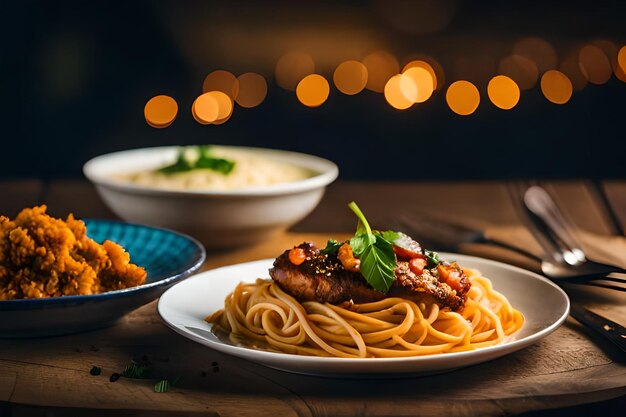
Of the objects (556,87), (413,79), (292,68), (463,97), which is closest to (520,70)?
(556,87)

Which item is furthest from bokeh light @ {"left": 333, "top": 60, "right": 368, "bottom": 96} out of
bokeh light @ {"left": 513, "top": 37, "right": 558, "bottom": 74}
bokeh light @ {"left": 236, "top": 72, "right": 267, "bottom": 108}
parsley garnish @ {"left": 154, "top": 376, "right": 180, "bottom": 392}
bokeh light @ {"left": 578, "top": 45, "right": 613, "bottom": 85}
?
parsley garnish @ {"left": 154, "top": 376, "right": 180, "bottom": 392}

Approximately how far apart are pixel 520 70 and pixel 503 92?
0.21 m

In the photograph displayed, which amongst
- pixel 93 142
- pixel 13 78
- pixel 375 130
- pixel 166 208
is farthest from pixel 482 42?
pixel 166 208

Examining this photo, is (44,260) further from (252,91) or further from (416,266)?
(252,91)

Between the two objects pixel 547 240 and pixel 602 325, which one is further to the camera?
pixel 547 240

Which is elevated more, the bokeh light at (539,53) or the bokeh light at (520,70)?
the bokeh light at (539,53)

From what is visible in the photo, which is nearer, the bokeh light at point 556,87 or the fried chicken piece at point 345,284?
the fried chicken piece at point 345,284

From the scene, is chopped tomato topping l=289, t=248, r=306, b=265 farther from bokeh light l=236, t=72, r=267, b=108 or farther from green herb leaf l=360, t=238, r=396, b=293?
bokeh light l=236, t=72, r=267, b=108

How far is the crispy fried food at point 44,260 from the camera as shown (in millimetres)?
2094

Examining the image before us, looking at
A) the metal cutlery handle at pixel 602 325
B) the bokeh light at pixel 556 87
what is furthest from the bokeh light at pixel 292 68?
the metal cutlery handle at pixel 602 325

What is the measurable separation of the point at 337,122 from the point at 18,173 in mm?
2487

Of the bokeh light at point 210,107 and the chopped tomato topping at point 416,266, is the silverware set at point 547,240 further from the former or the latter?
the bokeh light at point 210,107

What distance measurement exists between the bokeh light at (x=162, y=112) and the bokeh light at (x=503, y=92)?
2.47 metres

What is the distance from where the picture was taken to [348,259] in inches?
81.9
